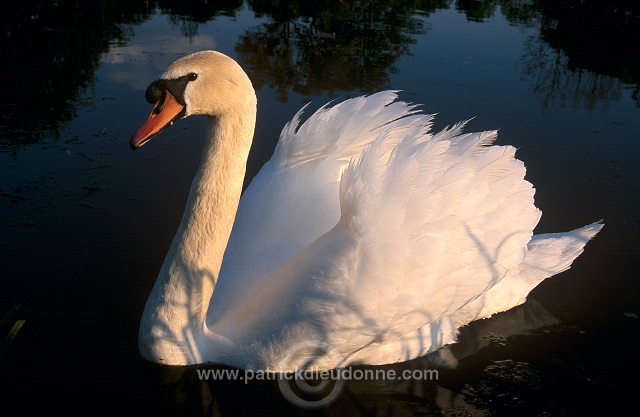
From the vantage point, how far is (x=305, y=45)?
38.1 feet

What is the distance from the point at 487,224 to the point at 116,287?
2937 mm

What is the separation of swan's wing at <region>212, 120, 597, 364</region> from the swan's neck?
29 cm

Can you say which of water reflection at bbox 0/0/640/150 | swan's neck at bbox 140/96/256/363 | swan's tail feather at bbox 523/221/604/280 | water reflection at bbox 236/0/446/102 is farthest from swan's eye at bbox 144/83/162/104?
water reflection at bbox 236/0/446/102

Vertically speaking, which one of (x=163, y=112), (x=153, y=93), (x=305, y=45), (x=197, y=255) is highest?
(x=153, y=93)

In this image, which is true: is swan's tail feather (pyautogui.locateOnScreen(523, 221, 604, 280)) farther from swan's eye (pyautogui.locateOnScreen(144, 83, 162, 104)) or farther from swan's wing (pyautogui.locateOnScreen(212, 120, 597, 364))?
swan's eye (pyautogui.locateOnScreen(144, 83, 162, 104))

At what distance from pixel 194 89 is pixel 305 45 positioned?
328 inches

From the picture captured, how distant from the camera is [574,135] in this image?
327 inches

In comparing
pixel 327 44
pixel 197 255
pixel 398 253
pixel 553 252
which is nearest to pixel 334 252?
pixel 398 253

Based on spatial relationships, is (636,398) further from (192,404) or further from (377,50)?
(377,50)

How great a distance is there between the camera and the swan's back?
3.91m

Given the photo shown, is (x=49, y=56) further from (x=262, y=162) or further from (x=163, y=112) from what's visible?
(x=163, y=112)

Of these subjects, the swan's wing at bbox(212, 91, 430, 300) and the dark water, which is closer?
the dark water

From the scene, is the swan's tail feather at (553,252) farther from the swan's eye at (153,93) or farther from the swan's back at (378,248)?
the swan's eye at (153,93)

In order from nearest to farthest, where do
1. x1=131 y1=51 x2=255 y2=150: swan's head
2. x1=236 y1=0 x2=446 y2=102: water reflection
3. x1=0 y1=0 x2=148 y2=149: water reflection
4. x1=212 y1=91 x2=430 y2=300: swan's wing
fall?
x1=131 y1=51 x2=255 y2=150: swan's head → x1=212 y1=91 x2=430 y2=300: swan's wing → x1=0 y1=0 x2=148 y2=149: water reflection → x1=236 y1=0 x2=446 y2=102: water reflection
